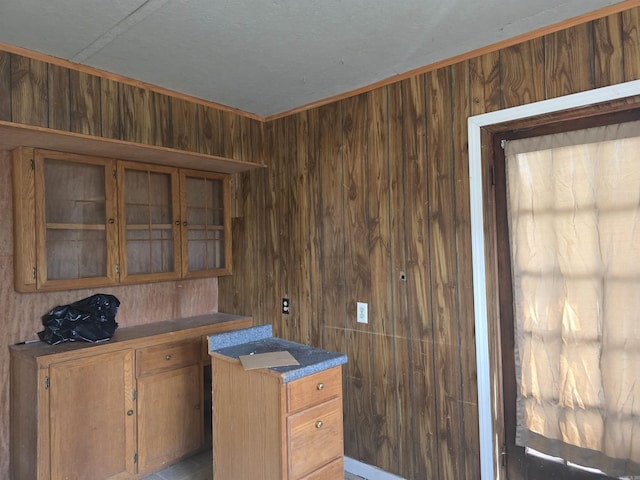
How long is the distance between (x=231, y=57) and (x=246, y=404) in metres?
1.72

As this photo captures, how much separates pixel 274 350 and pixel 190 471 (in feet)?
3.94

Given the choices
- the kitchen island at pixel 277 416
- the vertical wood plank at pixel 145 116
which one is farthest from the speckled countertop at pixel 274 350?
the vertical wood plank at pixel 145 116

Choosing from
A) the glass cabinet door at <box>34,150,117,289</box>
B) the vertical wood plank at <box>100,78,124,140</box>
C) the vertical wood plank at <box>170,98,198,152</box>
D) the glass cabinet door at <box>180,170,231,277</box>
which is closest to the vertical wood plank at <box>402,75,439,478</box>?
the vertical wood plank at <box>170,98,198,152</box>

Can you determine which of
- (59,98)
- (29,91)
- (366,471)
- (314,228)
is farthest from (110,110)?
(366,471)

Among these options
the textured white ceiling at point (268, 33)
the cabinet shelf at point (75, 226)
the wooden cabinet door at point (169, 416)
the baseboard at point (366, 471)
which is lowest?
the baseboard at point (366, 471)

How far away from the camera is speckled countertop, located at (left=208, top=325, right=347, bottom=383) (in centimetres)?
175

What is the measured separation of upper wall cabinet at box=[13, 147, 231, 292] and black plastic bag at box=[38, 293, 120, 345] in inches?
5.8

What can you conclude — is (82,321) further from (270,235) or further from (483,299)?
(483,299)

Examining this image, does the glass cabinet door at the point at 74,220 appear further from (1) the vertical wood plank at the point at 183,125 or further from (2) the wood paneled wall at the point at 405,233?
(2) the wood paneled wall at the point at 405,233

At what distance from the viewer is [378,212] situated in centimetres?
242

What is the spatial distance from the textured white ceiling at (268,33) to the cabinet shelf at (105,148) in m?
0.40

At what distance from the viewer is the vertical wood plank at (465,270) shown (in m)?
2.04

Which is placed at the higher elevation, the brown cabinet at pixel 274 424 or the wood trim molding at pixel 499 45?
the wood trim molding at pixel 499 45

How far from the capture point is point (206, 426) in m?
2.82
